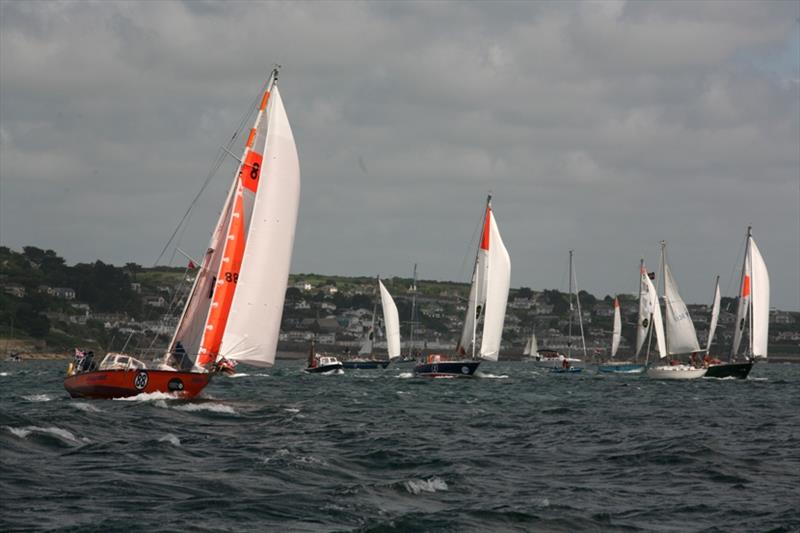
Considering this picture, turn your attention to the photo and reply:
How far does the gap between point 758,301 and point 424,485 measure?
71882 mm

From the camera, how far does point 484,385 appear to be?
80812 mm

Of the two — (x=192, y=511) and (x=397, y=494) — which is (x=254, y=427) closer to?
(x=397, y=494)

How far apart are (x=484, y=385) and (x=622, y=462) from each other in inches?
1948

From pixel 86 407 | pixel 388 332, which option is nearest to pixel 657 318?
pixel 388 332

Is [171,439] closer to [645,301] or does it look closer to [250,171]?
[250,171]

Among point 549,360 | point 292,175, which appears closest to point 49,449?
point 292,175

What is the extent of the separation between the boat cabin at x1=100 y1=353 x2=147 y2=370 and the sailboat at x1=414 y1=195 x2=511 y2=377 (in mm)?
44054

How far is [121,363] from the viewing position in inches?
1826

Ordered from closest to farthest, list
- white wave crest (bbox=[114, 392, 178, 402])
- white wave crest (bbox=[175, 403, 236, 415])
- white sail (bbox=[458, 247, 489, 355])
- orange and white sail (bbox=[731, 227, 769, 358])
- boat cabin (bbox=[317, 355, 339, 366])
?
white wave crest (bbox=[175, 403, 236, 415])
white wave crest (bbox=[114, 392, 178, 402])
white sail (bbox=[458, 247, 489, 355])
orange and white sail (bbox=[731, 227, 769, 358])
boat cabin (bbox=[317, 355, 339, 366])

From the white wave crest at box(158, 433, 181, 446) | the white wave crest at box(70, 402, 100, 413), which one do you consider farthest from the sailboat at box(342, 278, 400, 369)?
the white wave crest at box(158, 433, 181, 446)

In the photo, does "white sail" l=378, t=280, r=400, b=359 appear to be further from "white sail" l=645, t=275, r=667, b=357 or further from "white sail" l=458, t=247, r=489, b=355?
"white sail" l=458, t=247, r=489, b=355

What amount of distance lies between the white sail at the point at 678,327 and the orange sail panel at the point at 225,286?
6152 centimetres

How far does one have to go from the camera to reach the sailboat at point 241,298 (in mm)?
44875

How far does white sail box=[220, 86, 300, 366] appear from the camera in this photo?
44969 millimetres
